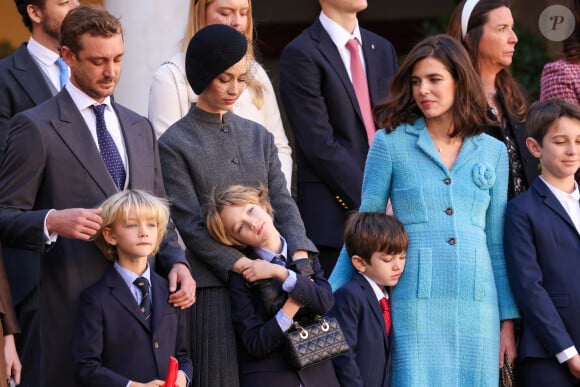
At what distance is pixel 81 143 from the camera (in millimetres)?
5484

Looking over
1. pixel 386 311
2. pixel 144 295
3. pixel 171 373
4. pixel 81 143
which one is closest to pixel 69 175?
pixel 81 143

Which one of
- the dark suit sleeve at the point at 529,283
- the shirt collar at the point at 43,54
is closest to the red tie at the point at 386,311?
the dark suit sleeve at the point at 529,283

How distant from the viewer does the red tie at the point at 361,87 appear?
708 centimetres

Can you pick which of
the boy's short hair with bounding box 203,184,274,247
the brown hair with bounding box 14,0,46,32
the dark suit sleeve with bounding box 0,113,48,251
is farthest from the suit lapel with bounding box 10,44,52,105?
the boy's short hair with bounding box 203,184,274,247

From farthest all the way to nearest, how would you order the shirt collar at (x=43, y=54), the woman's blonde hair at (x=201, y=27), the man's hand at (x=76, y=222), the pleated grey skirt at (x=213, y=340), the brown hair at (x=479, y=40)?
the brown hair at (x=479, y=40) → the woman's blonde hair at (x=201, y=27) → the shirt collar at (x=43, y=54) → the pleated grey skirt at (x=213, y=340) → the man's hand at (x=76, y=222)

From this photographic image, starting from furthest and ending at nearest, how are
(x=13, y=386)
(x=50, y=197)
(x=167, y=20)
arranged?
(x=167, y=20) < (x=13, y=386) < (x=50, y=197)

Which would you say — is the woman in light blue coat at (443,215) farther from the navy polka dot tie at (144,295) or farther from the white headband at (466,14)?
the navy polka dot tie at (144,295)

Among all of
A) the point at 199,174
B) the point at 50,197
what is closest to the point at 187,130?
the point at 199,174

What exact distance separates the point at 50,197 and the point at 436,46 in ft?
6.22

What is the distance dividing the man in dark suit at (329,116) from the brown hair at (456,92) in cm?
60

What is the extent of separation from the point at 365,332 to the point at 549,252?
92 centimetres

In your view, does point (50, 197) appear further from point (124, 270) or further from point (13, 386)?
point (13, 386)

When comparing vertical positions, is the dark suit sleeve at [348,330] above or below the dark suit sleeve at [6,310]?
below

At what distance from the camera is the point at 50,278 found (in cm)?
547
